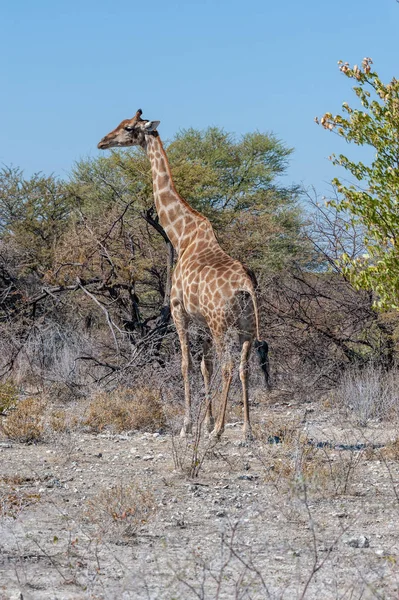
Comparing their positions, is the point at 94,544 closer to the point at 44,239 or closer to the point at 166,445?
the point at 166,445

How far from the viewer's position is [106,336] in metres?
15.3

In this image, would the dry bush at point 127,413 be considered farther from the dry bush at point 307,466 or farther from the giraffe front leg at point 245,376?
the dry bush at point 307,466

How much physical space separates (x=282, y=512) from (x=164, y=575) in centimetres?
148

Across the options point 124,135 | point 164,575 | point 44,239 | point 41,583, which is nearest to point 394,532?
point 164,575

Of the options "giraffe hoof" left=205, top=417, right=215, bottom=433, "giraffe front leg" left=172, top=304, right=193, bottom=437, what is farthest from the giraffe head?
"giraffe hoof" left=205, top=417, right=215, bottom=433

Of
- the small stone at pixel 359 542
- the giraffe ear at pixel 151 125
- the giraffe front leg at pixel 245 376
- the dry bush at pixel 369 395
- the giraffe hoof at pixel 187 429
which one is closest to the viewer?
the small stone at pixel 359 542

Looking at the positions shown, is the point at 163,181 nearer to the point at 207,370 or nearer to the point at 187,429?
the point at 207,370

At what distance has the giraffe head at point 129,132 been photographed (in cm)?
1082

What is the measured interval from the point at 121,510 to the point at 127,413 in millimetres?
4268

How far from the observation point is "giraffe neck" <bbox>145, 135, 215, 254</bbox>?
1045 centimetres

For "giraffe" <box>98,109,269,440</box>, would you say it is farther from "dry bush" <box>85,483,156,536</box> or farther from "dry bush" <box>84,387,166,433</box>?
"dry bush" <box>85,483,156,536</box>

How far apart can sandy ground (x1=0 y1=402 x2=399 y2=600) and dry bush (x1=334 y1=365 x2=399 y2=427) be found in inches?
75.3

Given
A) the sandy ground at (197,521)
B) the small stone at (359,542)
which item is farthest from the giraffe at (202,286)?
the small stone at (359,542)

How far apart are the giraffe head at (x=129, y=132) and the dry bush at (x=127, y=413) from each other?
272 centimetres
